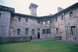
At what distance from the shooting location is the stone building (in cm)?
1096

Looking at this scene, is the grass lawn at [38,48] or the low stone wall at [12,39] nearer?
the grass lawn at [38,48]

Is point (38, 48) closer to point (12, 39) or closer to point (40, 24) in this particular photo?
point (12, 39)

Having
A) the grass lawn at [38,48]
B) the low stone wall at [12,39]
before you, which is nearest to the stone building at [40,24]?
the low stone wall at [12,39]

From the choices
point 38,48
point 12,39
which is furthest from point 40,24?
point 38,48

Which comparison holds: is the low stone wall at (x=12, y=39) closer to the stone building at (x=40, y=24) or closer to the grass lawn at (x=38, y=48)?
the grass lawn at (x=38, y=48)

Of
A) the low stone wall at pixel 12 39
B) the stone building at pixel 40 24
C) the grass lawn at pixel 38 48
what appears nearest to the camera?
the grass lawn at pixel 38 48

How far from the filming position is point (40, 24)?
17469 millimetres

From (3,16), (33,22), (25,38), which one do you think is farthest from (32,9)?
(25,38)

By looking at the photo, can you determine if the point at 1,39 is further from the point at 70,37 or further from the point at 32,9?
the point at 32,9

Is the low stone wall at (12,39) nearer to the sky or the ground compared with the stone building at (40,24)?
nearer to the ground

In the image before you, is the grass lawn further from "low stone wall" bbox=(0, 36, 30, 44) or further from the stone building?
the stone building

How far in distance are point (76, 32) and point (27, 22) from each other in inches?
482

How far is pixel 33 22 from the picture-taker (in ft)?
55.1

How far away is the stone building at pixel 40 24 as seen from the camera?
1096 cm
